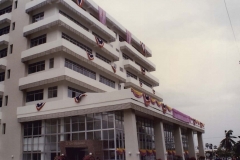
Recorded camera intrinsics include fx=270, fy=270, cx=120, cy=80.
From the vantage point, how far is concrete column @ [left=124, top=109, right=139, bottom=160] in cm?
2673

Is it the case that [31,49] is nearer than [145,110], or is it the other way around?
[145,110]

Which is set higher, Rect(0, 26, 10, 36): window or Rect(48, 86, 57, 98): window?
Rect(0, 26, 10, 36): window

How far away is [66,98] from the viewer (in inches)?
1307

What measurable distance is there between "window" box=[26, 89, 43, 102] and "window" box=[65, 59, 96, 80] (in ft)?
16.7

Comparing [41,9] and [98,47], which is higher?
[41,9]

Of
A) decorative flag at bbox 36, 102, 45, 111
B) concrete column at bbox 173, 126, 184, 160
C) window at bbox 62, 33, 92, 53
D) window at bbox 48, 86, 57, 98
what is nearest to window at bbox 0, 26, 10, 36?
Answer: window at bbox 62, 33, 92, 53

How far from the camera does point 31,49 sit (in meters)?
37.1

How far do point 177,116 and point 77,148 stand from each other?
16966 millimetres

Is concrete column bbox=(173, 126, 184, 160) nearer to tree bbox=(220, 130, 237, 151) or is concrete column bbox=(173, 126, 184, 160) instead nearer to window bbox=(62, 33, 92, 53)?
window bbox=(62, 33, 92, 53)

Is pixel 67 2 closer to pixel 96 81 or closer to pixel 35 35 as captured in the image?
pixel 35 35

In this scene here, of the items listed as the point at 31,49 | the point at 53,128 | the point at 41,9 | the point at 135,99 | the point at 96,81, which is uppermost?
the point at 41,9

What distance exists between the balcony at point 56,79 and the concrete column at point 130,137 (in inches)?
403

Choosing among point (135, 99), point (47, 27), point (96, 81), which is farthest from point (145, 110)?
point (47, 27)

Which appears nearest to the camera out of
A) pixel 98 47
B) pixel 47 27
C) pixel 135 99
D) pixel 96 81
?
pixel 135 99
